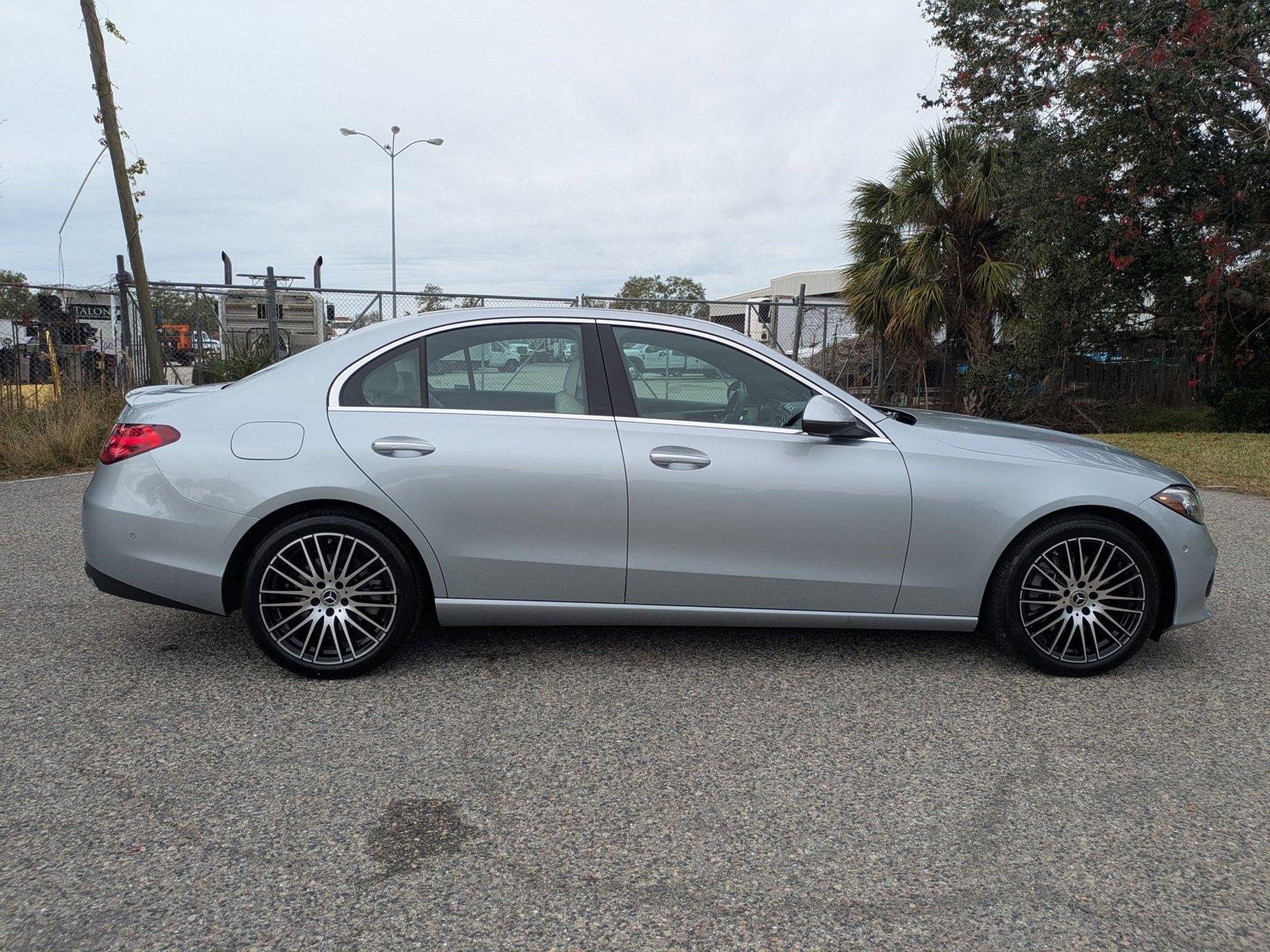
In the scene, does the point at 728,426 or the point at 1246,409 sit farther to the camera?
the point at 1246,409

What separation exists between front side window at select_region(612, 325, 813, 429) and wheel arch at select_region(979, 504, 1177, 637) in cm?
108

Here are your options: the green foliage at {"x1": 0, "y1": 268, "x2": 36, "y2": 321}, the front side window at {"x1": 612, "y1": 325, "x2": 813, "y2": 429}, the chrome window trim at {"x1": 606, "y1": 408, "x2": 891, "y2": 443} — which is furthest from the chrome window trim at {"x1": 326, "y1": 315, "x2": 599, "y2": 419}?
the green foliage at {"x1": 0, "y1": 268, "x2": 36, "y2": 321}

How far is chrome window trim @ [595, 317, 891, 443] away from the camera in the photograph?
13.6 ft

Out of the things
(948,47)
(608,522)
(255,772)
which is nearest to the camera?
(255,772)

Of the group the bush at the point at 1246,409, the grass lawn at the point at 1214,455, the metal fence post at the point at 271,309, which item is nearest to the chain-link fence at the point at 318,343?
the metal fence post at the point at 271,309

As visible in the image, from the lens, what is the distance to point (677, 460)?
4.05 metres

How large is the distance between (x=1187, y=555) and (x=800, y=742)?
2.03 m

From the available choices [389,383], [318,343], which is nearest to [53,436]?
[318,343]

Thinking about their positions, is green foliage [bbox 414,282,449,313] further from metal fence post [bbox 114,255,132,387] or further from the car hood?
the car hood

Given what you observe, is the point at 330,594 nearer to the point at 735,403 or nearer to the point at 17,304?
the point at 735,403

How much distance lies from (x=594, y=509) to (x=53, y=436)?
8.83m

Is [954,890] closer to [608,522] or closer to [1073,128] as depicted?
[608,522]

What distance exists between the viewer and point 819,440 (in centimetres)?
411

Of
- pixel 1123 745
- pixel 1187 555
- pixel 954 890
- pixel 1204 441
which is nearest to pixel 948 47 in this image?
pixel 1204 441
